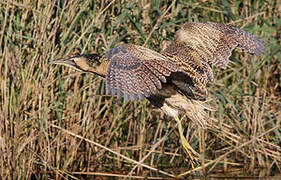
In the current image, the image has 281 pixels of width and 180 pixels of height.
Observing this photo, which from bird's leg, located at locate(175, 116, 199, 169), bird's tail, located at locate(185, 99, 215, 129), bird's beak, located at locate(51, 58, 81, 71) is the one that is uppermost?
bird's beak, located at locate(51, 58, 81, 71)

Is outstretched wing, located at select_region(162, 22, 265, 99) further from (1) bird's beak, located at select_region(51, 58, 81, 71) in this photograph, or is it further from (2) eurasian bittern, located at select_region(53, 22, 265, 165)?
(1) bird's beak, located at select_region(51, 58, 81, 71)

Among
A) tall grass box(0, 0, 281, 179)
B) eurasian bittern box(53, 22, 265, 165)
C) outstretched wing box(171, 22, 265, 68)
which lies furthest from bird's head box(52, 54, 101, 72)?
outstretched wing box(171, 22, 265, 68)

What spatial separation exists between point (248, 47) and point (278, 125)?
42.4 inches

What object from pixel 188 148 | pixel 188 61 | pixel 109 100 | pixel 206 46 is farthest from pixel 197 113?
pixel 109 100

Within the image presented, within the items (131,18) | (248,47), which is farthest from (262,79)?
(131,18)

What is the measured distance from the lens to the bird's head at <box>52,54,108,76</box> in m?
4.72

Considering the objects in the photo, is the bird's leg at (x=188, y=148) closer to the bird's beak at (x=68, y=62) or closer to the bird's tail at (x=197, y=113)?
the bird's tail at (x=197, y=113)

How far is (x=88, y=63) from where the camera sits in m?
4.72

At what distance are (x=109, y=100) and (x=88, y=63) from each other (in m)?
0.73

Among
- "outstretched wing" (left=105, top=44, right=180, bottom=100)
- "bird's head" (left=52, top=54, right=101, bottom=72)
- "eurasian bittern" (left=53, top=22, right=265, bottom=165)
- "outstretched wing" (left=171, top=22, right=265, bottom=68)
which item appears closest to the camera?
"outstretched wing" (left=105, top=44, right=180, bottom=100)

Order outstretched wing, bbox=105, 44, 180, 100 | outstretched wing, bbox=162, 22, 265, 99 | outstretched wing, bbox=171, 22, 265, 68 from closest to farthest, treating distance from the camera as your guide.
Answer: outstretched wing, bbox=105, 44, 180, 100, outstretched wing, bbox=162, 22, 265, 99, outstretched wing, bbox=171, 22, 265, 68

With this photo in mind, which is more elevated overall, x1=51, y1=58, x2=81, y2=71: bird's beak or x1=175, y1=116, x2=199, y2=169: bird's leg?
x1=51, y1=58, x2=81, y2=71: bird's beak

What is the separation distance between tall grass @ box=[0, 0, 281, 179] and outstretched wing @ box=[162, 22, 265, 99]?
29 centimetres

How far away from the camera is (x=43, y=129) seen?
15.6 ft
